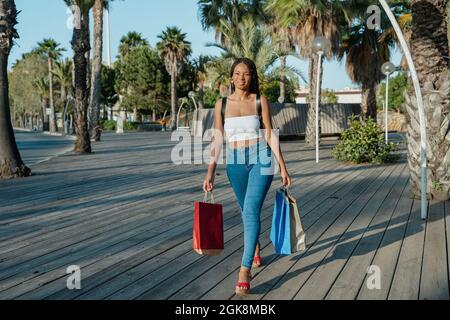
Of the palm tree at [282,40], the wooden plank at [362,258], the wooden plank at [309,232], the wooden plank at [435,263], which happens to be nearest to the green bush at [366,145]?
the wooden plank at [309,232]

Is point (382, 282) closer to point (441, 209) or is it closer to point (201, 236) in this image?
point (201, 236)

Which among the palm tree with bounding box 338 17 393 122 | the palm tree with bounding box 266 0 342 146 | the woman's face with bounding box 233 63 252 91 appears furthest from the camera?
the palm tree with bounding box 338 17 393 122

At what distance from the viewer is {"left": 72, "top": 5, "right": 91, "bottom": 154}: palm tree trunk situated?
1720 cm

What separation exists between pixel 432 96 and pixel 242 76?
454 centimetres

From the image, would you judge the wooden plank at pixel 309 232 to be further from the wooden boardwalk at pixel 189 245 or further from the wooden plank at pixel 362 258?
the wooden plank at pixel 362 258

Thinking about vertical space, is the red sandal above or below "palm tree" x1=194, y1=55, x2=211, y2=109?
below

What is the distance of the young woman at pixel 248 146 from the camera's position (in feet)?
11.8

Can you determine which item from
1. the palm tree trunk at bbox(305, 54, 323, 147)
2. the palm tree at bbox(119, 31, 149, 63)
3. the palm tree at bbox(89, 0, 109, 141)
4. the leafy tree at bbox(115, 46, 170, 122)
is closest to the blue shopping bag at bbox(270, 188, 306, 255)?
the palm tree trunk at bbox(305, 54, 323, 147)

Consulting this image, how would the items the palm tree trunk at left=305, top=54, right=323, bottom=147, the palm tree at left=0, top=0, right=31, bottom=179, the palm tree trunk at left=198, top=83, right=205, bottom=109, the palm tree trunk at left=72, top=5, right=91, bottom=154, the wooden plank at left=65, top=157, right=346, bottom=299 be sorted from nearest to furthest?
the wooden plank at left=65, top=157, right=346, bottom=299 → the palm tree at left=0, top=0, right=31, bottom=179 → the palm tree trunk at left=72, top=5, right=91, bottom=154 → the palm tree trunk at left=305, top=54, right=323, bottom=147 → the palm tree trunk at left=198, top=83, right=205, bottom=109

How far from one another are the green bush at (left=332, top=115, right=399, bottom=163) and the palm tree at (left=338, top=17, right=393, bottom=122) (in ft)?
32.4

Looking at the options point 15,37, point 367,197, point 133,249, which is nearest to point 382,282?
point 133,249

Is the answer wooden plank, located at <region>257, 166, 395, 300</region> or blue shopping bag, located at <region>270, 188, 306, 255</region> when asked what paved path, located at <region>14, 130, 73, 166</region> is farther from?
blue shopping bag, located at <region>270, 188, 306, 255</region>

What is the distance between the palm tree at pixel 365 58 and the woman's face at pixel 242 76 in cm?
1986
